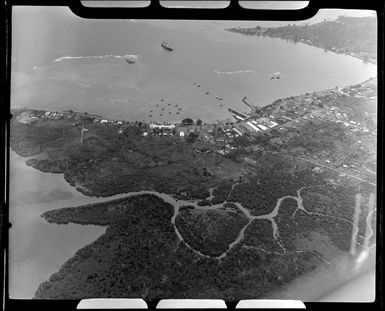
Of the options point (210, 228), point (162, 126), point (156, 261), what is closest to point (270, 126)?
point (162, 126)

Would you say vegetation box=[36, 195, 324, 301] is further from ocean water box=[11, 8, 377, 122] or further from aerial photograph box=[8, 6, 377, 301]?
ocean water box=[11, 8, 377, 122]

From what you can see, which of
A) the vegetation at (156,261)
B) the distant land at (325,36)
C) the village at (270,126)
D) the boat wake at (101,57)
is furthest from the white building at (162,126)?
the distant land at (325,36)

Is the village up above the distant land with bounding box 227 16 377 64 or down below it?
below

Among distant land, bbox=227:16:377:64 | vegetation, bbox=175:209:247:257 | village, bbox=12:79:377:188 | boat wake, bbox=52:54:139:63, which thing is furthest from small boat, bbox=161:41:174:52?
vegetation, bbox=175:209:247:257

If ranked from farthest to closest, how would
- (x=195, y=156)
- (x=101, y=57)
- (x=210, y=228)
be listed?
1. (x=101, y=57)
2. (x=195, y=156)
3. (x=210, y=228)

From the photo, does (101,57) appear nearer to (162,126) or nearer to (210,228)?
(162,126)

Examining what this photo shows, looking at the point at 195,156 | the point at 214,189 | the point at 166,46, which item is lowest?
the point at 214,189

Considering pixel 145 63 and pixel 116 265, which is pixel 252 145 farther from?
pixel 116 265

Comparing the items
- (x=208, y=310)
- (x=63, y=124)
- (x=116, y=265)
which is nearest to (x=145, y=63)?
(x=63, y=124)
